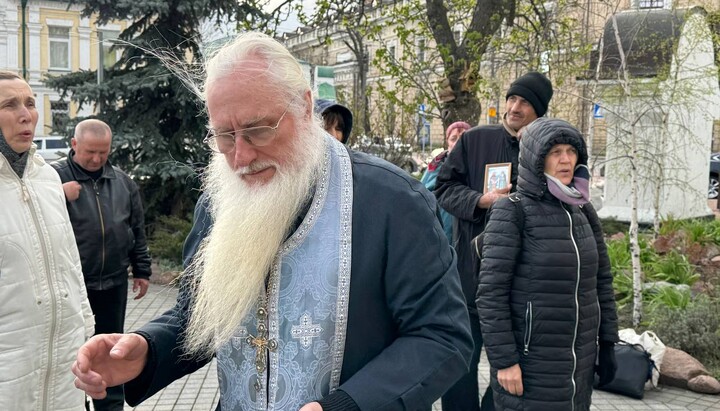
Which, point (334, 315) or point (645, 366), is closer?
point (334, 315)

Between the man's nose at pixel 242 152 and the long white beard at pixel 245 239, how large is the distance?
0.03 meters

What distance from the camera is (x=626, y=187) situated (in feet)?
41.8

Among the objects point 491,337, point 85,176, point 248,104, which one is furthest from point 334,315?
point 85,176

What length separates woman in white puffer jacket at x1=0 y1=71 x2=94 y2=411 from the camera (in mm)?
3039

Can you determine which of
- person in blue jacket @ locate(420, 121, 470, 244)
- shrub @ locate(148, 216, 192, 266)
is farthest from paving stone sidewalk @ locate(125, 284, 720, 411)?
shrub @ locate(148, 216, 192, 266)

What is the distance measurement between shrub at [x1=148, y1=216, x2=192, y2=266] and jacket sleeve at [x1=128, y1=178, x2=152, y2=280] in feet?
16.1

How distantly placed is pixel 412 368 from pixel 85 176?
3.63 m

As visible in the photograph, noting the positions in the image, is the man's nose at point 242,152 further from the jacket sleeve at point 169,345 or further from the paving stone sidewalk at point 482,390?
the paving stone sidewalk at point 482,390

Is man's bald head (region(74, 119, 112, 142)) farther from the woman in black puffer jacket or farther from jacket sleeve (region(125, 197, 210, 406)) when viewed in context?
jacket sleeve (region(125, 197, 210, 406))

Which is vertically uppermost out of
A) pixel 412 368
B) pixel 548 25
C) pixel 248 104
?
pixel 548 25

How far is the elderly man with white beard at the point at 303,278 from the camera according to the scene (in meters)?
1.70

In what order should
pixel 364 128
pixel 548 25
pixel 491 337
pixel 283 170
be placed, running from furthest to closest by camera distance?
pixel 364 128 < pixel 548 25 < pixel 491 337 < pixel 283 170

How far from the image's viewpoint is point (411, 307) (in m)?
1.69

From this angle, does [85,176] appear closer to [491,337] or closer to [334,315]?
[491,337]
